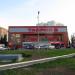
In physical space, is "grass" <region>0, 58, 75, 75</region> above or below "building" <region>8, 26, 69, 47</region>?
below

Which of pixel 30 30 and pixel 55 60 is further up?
pixel 30 30

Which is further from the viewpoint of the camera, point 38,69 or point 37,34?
point 37,34

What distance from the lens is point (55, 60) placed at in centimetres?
1426

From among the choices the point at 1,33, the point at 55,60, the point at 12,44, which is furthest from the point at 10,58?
the point at 1,33

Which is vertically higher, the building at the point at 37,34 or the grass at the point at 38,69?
the building at the point at 37,34

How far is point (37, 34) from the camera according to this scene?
11906cm

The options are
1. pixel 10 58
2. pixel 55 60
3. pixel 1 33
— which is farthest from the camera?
pixel 1 33

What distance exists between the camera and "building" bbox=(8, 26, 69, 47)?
117062 mm

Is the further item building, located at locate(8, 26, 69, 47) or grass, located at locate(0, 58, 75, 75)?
building, located at locate(8, 26, 69, 47)

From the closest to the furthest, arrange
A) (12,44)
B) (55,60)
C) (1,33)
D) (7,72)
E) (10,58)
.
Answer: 1. (7,72)
2. (55,60)
3. (10,58)
4. (12,44)
5. (1,33)

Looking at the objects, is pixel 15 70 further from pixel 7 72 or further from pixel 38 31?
pixel 38 31

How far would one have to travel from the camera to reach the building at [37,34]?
384 ft

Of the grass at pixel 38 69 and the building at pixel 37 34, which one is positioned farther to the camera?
the building at pixel 37 34

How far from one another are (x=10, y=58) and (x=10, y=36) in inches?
3760
